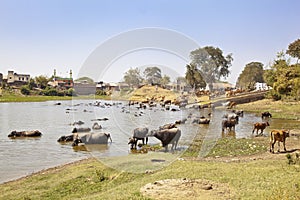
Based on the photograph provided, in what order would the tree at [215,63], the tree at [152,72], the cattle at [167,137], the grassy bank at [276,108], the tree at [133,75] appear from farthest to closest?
the tree at [215,63]
the grassy bank at [276,108]
the cattle at [167,137]
the tree at [133,75]
the tree at [152,72]

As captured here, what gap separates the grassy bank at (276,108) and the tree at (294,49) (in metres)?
13.8

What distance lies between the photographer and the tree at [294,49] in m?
66.3

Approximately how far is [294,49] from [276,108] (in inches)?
870

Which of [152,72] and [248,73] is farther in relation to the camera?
[248,73]

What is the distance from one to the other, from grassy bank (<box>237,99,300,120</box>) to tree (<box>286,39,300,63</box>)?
544 inches

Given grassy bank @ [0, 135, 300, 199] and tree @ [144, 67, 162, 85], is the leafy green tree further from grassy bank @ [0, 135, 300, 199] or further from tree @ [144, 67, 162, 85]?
grassy bank @ [0, 135, 300, 199]

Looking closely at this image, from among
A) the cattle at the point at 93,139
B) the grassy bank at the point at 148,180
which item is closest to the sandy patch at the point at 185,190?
the grassy bank at the point at 148,180

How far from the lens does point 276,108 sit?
50.8m

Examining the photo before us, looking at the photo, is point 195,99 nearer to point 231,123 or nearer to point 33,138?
point 231,123

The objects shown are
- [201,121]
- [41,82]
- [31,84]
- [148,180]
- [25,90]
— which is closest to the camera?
[148,180]

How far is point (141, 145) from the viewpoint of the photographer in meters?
21.2

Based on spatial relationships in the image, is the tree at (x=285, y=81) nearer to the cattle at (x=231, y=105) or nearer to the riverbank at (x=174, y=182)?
the cattle at (x=231, y=105)

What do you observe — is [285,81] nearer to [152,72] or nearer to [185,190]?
[152,72]

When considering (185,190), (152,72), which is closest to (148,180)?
(185,190)
